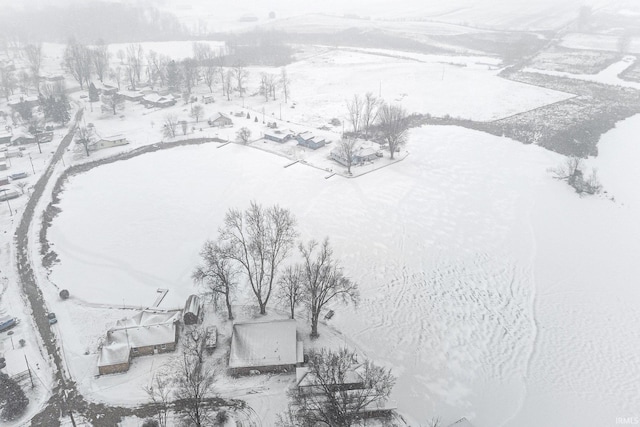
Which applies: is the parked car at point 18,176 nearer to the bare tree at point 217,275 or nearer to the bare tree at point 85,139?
the bare tree at point 85,139

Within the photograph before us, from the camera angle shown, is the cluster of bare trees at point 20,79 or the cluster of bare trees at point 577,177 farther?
the cluster of bare trees at point 20,79

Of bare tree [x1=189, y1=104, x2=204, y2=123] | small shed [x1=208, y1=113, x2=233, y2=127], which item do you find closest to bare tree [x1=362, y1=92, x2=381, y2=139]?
small shed [x1=208, y1=113, x2=233, y2=127]

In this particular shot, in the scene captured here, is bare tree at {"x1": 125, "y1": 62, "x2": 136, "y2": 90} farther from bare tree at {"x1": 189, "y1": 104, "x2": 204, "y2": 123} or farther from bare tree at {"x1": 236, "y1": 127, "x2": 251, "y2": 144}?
bare tree at {"x1": 236, "y1": 127, "x2": 251, "y2": 144}

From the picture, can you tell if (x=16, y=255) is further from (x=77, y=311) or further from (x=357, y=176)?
(x=357, y=176)

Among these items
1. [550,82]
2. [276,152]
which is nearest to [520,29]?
[550,82]

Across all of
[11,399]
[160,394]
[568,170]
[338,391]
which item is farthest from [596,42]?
[11,399]

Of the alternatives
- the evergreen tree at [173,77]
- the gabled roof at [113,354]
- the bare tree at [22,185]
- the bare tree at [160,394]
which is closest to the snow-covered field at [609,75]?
the evergreen tree at [173,77]
